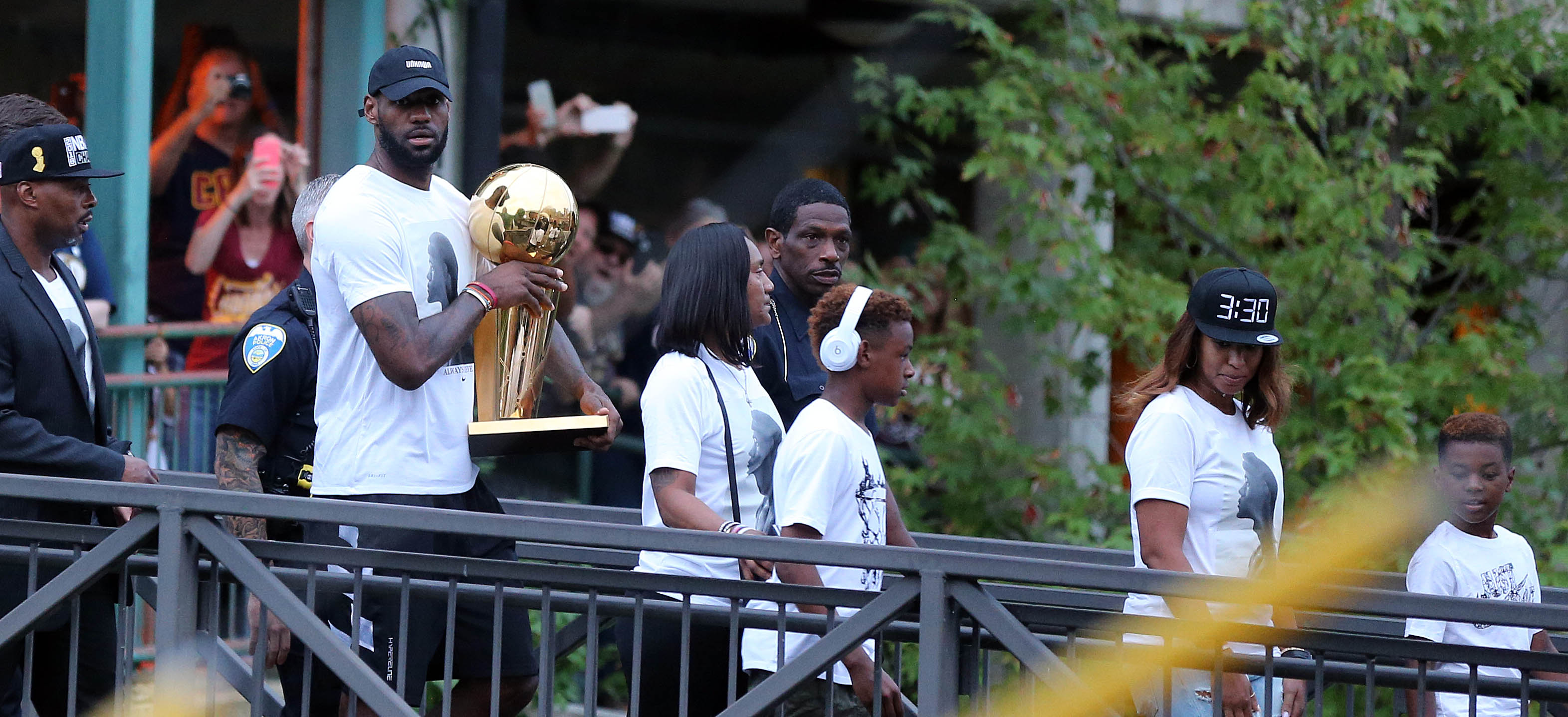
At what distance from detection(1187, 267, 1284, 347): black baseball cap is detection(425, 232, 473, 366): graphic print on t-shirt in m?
1.78

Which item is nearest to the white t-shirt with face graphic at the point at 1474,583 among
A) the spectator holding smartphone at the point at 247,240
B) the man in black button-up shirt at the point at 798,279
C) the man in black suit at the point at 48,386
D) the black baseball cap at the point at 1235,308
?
the black baseball cap at the point at 1235,308

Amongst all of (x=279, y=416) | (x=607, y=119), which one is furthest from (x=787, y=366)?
(x=607, y=119)

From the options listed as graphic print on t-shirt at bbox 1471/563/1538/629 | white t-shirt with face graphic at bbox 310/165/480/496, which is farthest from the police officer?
graphic print on t-shirt at bbox 1471/563/1538/629

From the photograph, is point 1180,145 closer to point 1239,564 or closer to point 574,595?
point 1239,564

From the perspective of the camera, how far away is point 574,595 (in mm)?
3842

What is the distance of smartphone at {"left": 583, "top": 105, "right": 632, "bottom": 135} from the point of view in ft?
28.6

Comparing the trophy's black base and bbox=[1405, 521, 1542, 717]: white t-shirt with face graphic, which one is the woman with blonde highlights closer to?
bbox=[1405, 521, 1542, 717]: white t-shirt with face graphic

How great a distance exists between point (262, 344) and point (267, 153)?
333cm

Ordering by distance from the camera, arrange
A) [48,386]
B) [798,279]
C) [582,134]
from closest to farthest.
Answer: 1. [48,386]
2. [798,279]
3. [582,134]

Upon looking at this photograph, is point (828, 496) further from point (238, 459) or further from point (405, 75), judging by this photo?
point (238, 459)

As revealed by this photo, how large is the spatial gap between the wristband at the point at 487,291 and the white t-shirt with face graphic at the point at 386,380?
134mm

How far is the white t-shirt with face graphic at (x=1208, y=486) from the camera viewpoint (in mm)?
3949

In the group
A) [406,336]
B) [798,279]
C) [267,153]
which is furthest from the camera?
[267,153]

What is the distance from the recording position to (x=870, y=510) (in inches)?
159
